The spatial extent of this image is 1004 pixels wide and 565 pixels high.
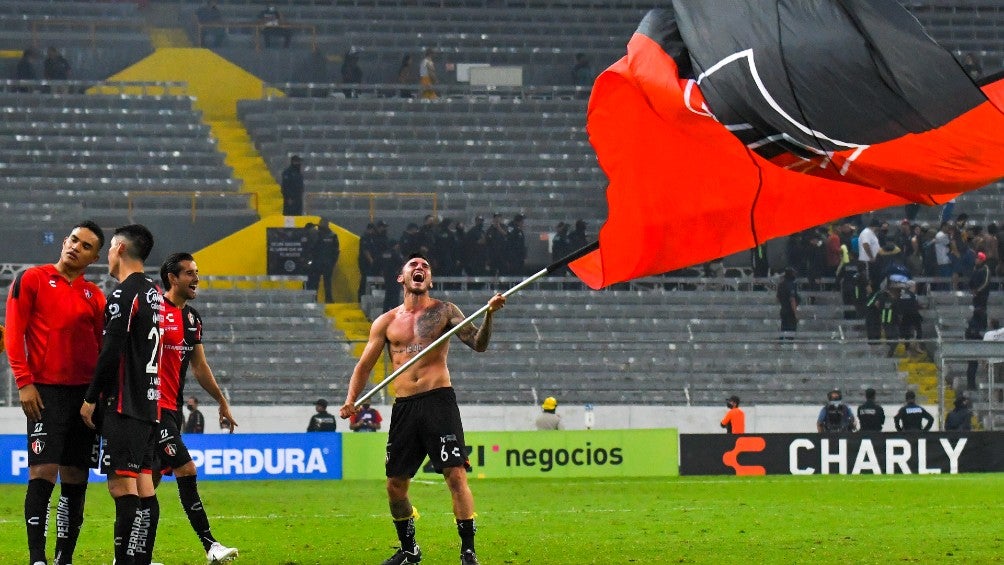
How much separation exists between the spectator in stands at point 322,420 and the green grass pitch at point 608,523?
164 inches

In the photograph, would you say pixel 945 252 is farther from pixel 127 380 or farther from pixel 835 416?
pixel 127 380

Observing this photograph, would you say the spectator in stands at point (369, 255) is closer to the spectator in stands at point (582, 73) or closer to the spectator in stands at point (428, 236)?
the spectator in stands at point (428, 236)

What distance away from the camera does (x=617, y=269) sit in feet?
36.9

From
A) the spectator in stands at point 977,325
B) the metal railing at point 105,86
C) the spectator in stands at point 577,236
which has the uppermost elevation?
the metal railing at point 105,86

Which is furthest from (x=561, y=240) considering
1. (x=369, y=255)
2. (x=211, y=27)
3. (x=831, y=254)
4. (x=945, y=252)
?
(x=211, y=27)

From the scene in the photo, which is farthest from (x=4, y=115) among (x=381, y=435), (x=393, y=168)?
(x=381, y=435)

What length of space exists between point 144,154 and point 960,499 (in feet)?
82.5

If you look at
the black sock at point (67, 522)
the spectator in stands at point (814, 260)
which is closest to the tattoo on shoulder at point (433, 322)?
the black sock at point (67, 522)

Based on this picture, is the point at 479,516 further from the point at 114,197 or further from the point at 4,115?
the point at 4,115

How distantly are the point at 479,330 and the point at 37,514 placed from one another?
3.28 meters

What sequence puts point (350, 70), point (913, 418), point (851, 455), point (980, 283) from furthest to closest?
point (350, 70)
point (980, 283)
point (913, 418)
point (851, 455)

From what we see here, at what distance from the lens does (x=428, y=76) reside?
42.2 meters

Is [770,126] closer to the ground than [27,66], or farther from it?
closer to the ground

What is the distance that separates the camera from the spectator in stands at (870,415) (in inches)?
1134
